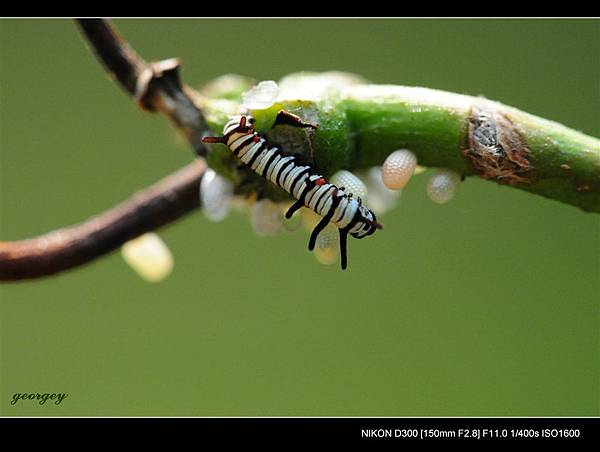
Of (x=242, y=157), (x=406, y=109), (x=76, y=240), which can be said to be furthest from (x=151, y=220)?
(x=406, y=109)

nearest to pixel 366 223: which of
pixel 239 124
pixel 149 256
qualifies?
pixel 239 124

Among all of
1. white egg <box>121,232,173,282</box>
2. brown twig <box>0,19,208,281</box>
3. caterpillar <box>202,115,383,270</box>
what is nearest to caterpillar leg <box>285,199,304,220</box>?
caterpillar <box>202,115,383,270</box>

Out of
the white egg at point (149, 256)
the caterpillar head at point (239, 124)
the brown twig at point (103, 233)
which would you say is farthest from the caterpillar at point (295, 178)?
the white egg at point (149, 256)

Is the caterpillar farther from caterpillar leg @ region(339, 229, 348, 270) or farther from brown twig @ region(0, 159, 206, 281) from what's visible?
brown twig @ region(0, 159, 206, 281)

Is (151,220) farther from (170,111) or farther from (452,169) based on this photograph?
(452,169)

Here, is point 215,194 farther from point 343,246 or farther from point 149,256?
point 149,256

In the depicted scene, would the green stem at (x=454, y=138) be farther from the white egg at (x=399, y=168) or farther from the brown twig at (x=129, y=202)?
the brown twig at (x=129, y=202)
